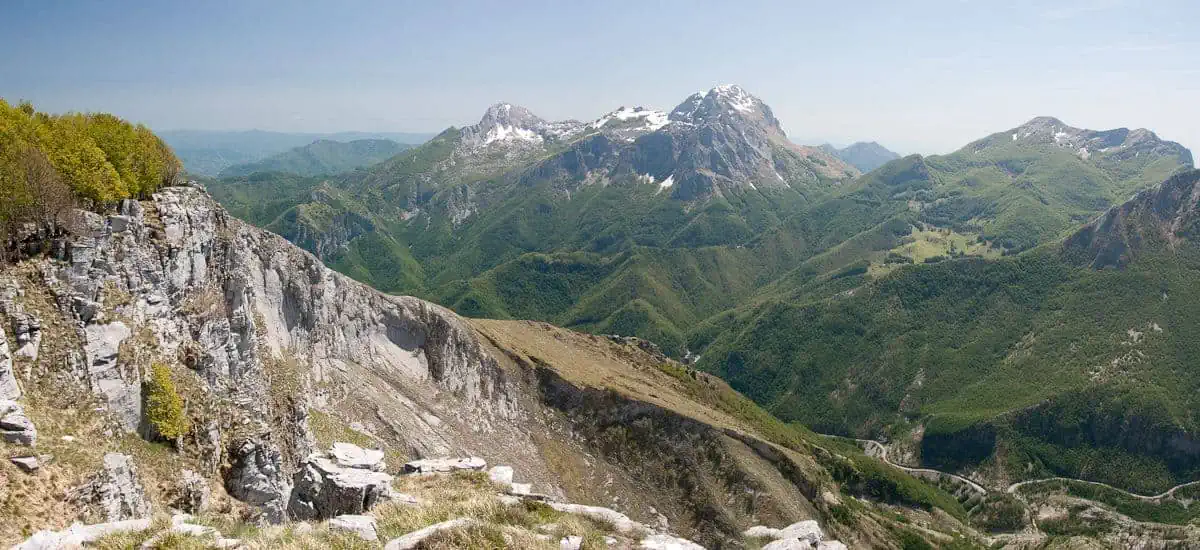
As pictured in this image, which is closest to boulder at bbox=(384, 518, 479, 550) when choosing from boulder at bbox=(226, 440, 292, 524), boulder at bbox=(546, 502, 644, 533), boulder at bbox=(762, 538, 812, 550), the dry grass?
boulder at bbox=(546, 502, 644, 533)

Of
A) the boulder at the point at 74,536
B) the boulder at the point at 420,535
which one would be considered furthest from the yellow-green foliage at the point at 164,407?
the boulder at the point at 420,535

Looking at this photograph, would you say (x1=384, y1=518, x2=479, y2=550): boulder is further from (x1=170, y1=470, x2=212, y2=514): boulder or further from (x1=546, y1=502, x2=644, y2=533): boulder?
(x1=170, y1=470, x2=212, y2=514): boulder

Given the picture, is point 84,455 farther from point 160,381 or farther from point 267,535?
point 267,535

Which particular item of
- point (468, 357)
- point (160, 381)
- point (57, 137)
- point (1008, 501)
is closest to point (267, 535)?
point (160, 381)

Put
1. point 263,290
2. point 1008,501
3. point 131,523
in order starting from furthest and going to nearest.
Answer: point 1008,501 < point 263,290 < point 131,523

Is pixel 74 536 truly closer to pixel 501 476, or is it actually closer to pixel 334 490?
pixel 334 490

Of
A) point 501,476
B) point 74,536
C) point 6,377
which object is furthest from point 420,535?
point 6,377
